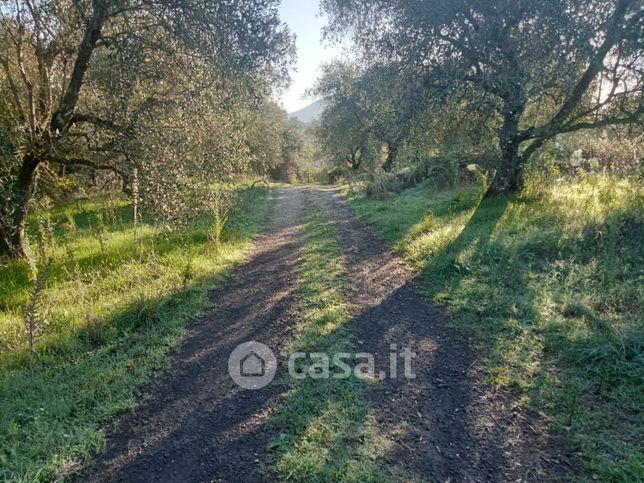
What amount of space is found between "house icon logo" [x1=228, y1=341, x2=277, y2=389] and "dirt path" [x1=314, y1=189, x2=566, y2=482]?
3.56ft

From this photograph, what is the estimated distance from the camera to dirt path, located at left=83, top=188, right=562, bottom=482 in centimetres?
261

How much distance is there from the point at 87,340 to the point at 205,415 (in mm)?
Answer: 2248

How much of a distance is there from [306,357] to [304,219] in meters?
8.73

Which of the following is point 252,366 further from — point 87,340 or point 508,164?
point 508,164

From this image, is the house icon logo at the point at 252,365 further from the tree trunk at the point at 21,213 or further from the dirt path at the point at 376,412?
the tree trunk at the point at 21,213

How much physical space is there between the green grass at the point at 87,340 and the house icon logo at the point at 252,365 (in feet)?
2.82

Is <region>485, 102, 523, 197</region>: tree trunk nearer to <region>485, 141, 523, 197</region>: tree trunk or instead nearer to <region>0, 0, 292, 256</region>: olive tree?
<region>485, 141, 523, 197</region>: tree trunk

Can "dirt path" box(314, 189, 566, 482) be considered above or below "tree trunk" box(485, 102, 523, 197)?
below

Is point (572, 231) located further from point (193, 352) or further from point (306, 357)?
point (193, 352)

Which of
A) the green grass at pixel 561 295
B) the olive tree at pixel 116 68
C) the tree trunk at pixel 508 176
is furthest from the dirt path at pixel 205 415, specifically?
the tree trunk at pixel 508 176

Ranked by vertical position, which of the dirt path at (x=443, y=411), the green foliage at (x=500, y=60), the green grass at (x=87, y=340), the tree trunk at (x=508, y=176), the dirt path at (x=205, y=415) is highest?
the green foliage at (x=500, y=60)

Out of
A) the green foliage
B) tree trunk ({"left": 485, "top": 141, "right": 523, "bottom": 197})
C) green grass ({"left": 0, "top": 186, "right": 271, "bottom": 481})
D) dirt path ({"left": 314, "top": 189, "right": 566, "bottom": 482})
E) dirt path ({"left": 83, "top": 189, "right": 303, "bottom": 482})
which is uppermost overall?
the green foliage

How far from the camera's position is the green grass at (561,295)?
294cm

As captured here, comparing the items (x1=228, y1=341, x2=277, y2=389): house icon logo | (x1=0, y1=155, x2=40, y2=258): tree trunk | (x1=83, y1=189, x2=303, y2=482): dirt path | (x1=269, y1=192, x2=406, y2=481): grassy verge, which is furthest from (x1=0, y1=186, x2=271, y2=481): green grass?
(x1=269, y1=192, x2=406, y2=481): grassy verge
